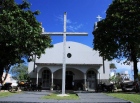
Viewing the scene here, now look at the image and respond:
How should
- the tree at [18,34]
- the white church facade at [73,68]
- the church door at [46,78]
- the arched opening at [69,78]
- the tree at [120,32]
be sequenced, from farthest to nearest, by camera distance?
the arched opening at [69,78]
the church door at [46,78]
the white church facade at [73,68]
the tree at [120,32]
the tree at [18,34]

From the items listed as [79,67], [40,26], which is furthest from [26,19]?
[79,67]

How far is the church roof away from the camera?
117 feet

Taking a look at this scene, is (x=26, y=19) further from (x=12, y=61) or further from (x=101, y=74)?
(x=101, y=74)

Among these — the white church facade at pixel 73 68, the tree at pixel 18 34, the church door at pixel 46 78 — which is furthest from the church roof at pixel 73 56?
the tree at pixel 18 34

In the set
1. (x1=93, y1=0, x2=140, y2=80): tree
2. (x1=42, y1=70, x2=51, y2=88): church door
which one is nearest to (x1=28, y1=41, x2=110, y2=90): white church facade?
(x1=42, y1=70, x2=51, y2=88): church door

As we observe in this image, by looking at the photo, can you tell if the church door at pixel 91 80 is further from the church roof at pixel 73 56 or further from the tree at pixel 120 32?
the tree at pixel 120 32

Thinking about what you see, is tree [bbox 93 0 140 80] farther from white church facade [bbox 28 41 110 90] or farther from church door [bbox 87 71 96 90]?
church door [bbox 87 71 96 90]

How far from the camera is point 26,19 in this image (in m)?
24.9

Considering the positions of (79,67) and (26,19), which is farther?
(79,67)

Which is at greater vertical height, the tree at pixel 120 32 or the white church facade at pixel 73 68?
the tree at pixel 120 32

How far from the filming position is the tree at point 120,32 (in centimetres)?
2450

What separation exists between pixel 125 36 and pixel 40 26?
29.9 feet

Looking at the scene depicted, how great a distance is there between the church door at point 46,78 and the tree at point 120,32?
37.3 feet

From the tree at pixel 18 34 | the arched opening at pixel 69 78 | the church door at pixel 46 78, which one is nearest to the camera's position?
the tree at pixel 18 34
